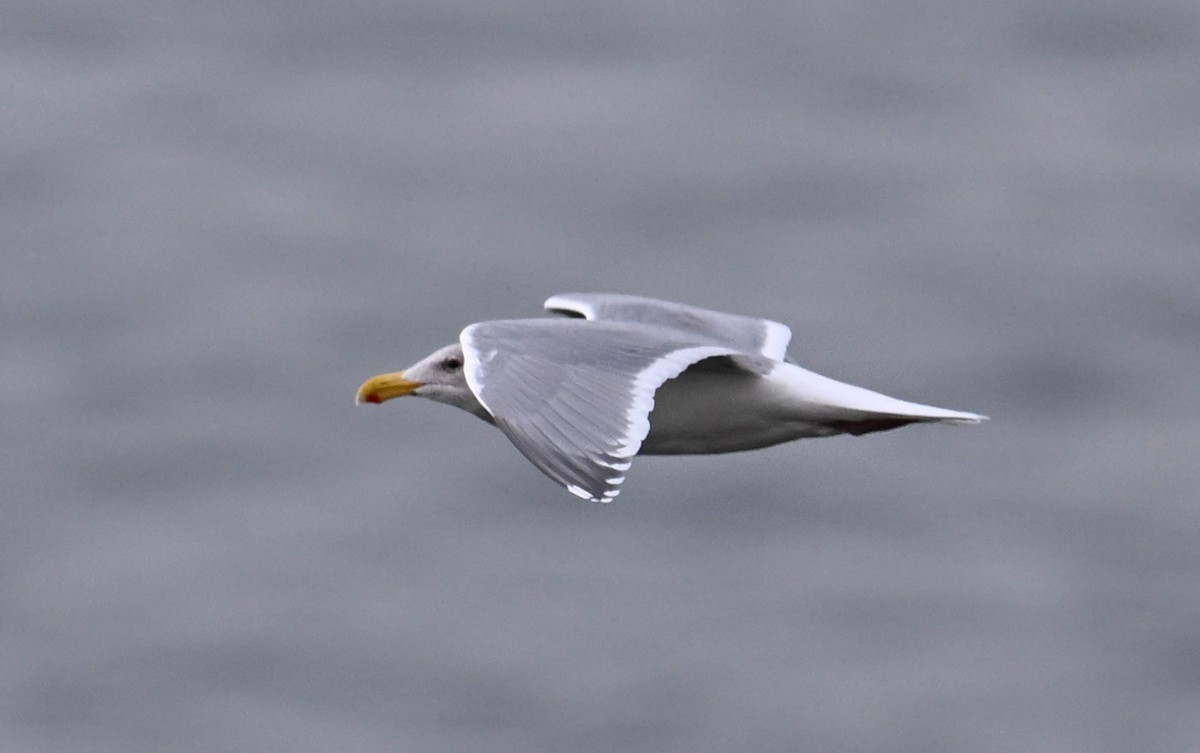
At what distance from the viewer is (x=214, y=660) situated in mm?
23281

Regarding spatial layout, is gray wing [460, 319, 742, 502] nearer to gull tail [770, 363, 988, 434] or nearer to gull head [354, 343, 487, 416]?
gull tail [770, 363, 988, 434]

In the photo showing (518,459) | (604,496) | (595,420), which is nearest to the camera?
(604,496)

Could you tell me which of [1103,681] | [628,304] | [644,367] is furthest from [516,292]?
[644,367]

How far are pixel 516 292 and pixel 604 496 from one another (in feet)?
49.9

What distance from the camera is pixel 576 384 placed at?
354 inches

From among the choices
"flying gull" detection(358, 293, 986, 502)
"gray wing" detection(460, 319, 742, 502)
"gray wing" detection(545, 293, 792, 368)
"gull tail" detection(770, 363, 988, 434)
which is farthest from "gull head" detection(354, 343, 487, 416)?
"gull tail" detection(770, 363, 988, 434)

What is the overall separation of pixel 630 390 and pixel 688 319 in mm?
2028

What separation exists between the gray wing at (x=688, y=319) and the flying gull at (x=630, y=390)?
1 centimetres

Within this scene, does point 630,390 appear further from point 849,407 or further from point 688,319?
point 688,319

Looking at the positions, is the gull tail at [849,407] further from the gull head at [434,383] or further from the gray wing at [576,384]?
the gull head at [434,383]

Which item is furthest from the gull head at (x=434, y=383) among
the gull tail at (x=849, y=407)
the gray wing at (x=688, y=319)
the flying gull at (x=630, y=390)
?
the gull tail at (x=849, y=407)

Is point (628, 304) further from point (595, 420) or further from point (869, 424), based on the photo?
point (595, 420)

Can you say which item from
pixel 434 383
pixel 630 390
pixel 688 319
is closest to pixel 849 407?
pixel 630 390

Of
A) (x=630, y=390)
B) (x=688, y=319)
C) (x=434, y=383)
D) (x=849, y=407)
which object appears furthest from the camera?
(x=688, y=319)
